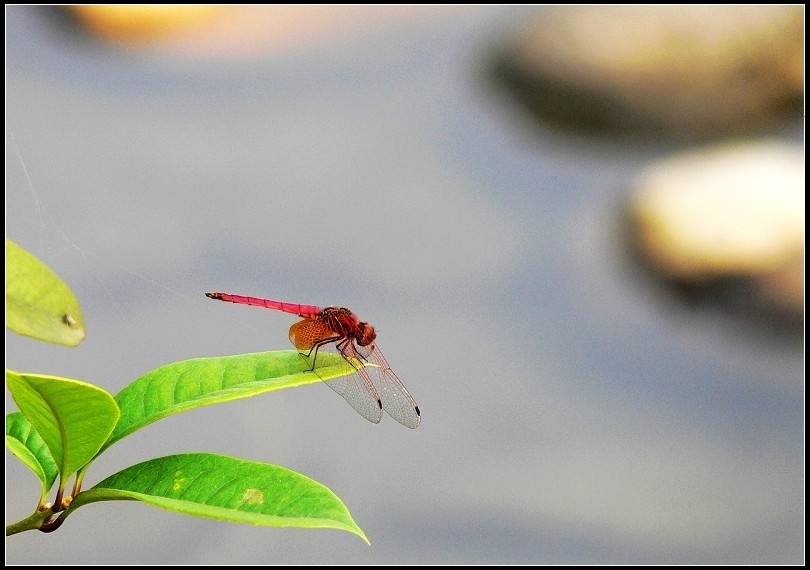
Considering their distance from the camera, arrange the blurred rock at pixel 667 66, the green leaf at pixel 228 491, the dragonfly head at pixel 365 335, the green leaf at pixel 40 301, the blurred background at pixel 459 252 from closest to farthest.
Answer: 1. the green leaf at pixel 40 301
2. the green leaf at pixel 228 491
3. the dragonfly head at pixel 365 335
4. the blurred background at pixel 459 252
5. the blurred rock at pixel 667 66

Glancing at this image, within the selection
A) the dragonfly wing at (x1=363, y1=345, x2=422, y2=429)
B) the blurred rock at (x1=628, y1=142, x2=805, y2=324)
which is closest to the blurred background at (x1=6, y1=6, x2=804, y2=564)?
the blurred rock at (x1=628, y1=142, x2=805, y2=324)

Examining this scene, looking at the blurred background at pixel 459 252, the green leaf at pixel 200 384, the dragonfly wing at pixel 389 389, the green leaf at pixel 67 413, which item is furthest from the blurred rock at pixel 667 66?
the green leaf at pixel 67 413

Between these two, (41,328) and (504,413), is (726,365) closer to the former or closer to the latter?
(504,413)

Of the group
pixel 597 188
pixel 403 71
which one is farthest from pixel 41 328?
pixel 403 71

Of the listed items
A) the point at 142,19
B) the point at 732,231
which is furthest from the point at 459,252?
the point at 142,19

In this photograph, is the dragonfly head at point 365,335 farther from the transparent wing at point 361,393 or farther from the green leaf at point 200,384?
the green leaf at point 200,384
